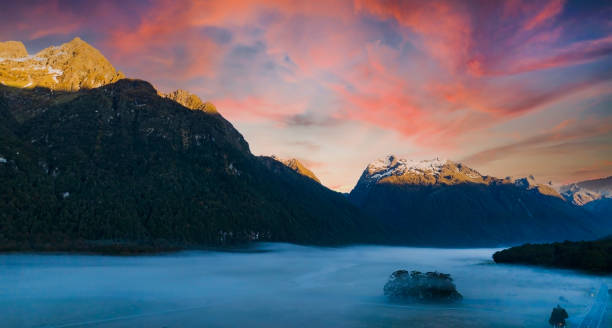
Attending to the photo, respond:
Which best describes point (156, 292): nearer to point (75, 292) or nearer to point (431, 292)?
point (75, 292)

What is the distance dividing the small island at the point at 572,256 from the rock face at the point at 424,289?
292 feet

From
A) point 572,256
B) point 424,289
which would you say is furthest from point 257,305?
point 572,256

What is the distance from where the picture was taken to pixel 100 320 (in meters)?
55.8

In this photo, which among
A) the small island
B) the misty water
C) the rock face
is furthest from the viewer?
the small island

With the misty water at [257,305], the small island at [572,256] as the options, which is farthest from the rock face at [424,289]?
the small island at [572,256]

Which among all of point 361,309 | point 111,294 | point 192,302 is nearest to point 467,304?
point 361,309

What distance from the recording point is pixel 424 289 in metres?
76.7

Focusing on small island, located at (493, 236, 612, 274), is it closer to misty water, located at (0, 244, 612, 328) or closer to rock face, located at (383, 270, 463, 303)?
misty water, located at (0, 244, 612, 328)

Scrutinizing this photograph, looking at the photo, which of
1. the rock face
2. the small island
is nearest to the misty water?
the rock face

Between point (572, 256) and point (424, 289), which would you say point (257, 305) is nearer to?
point (424, 289)

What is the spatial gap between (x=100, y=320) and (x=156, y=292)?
32.5 metres

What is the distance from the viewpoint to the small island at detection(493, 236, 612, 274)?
445 ft

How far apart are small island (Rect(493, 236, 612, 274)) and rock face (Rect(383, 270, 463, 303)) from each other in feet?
292

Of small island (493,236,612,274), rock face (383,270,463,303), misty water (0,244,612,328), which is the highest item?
small island (493,236,612,274)
